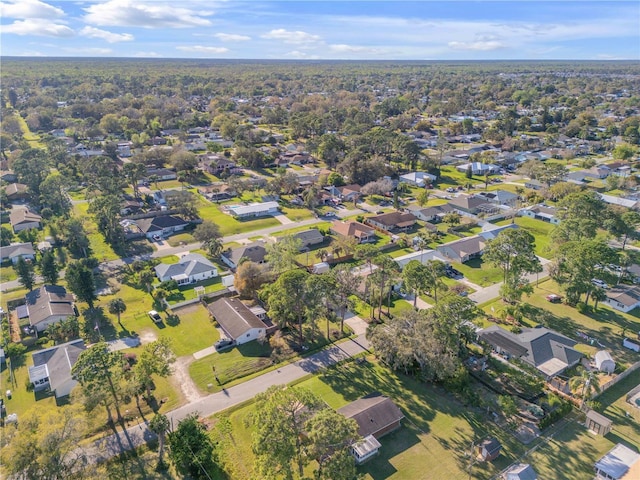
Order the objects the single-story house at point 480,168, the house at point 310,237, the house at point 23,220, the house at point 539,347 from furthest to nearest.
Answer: the single-story house at point 480,168 → the house at point 23,220 → the house at point 310,237 → the house at point 539,347

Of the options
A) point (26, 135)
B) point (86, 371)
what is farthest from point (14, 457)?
point (26, 135)

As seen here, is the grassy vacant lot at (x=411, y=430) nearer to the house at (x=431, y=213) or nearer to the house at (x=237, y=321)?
the house at (x=237, y=321)

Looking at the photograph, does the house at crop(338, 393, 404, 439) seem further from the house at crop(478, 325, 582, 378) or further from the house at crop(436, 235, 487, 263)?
the house at crop(436, 235, 487, 263)

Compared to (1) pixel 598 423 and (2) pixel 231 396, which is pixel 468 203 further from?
(2) pixel 231 396

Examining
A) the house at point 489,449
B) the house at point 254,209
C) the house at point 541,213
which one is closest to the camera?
the house at point 489,449

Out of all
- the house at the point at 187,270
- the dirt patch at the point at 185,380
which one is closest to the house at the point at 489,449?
the dirt patch at the point at 185,380

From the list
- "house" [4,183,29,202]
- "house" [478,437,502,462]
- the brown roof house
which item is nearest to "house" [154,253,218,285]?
the brown roof house

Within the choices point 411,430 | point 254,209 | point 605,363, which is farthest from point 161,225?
point 605,363
